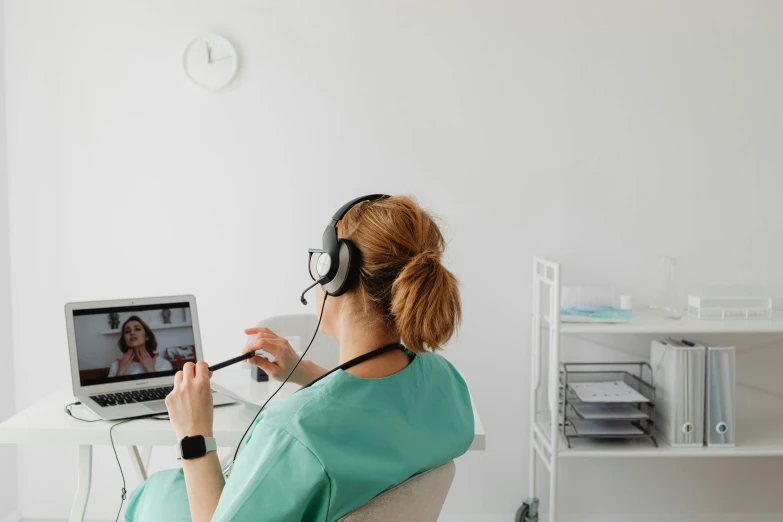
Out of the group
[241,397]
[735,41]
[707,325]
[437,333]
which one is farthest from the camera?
[735,41]

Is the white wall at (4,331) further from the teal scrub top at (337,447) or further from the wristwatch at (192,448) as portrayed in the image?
the teal scrub top at (337,447)

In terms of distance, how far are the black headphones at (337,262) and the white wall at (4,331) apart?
199 centimetres

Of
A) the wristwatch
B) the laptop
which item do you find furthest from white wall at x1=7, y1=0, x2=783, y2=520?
the wristwatch

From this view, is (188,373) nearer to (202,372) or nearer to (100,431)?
(202,372)

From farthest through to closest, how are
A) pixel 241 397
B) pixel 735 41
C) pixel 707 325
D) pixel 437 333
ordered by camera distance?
1. pixel 735 41
2. pixel 707 325
3. pixel 241 397
4. pixel 437 333

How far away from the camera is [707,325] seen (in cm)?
233

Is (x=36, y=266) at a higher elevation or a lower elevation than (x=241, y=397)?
higher

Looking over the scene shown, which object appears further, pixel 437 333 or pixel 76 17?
pixel 76 17

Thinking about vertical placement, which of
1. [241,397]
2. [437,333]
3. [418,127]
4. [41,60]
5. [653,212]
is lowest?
[241,397]

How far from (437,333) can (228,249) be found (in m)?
1.72

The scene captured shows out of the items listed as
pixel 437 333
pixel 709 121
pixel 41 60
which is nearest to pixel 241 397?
pixel 437 333

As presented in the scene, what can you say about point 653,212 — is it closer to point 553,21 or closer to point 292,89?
point 553,21

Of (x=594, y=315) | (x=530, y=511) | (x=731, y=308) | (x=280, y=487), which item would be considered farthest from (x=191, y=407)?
(x=731, y=308)

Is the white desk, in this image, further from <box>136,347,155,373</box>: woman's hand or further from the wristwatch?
the wristwatch
